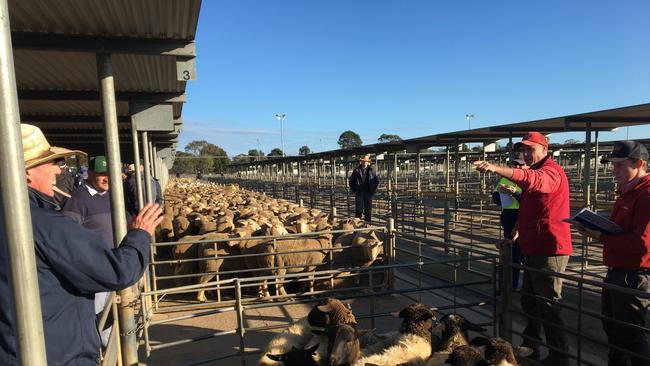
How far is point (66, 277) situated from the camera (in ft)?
5.88

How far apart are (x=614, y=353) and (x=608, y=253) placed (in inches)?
31.0

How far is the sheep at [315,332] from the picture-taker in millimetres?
3293

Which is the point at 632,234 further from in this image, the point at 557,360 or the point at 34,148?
the point at 34,148

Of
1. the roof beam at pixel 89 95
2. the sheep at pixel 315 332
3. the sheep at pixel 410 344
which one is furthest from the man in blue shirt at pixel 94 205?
the sheep at pixel 410 344

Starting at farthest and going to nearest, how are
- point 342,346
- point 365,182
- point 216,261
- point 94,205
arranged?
point 365,182 → point 216,261 → point 94,205 → point 342,346

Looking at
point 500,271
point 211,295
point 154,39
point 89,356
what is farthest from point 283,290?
point 89,356

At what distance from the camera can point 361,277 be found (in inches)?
283

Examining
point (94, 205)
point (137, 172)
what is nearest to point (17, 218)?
point (94, 205)

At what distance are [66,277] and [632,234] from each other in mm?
3655

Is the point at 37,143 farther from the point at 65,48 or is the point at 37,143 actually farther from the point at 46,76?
the point at 46,76

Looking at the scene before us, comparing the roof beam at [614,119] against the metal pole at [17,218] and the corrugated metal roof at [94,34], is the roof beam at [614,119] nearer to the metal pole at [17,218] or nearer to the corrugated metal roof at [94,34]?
the corrugated metal roof at [94,34]

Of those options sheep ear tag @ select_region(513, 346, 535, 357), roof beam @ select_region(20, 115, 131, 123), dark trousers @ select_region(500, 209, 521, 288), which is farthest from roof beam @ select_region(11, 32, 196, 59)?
roof beam @ select_region(20, 115, 131, 123)

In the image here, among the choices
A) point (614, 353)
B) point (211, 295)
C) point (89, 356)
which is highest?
point (89, 356)

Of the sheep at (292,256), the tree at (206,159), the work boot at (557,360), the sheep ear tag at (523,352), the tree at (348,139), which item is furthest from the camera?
the tree at (348,139)
